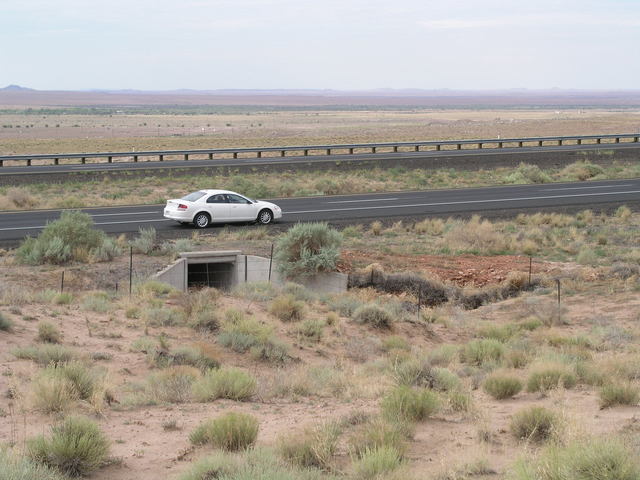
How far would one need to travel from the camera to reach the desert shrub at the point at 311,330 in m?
18.2

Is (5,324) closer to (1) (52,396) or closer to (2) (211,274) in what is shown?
(1) (52,396)

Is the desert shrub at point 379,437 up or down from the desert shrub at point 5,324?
up

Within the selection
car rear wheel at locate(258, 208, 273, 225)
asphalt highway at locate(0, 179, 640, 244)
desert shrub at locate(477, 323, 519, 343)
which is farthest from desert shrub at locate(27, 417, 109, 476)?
car rear wheel at locate(258, 208, 273, 225)

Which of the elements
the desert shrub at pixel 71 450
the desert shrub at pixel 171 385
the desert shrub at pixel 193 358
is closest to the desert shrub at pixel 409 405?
the desert shrub at pixel 171 385

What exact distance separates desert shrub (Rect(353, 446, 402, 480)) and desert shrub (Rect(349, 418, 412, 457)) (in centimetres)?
13

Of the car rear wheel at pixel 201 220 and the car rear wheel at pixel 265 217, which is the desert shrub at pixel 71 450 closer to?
the car rear wheel at pixel 201 220

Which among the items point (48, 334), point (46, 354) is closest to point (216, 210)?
point (48, 334)

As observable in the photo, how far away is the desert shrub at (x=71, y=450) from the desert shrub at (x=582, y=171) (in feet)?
155

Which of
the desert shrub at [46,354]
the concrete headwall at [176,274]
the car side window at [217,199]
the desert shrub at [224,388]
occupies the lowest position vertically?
the concrete headwall at [176,274]

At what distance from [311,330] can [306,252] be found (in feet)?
23.7

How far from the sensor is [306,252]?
83.4 feet

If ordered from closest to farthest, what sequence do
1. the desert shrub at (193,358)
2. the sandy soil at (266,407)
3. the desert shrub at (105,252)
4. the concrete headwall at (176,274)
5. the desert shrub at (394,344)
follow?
1. the sandy soil at (266,407)
2. the desert shrub at (193,358)
3. the desert shrub at (394,344)
4. the concrete headwall at (176,274)
5. the desert shrub at (105,252)

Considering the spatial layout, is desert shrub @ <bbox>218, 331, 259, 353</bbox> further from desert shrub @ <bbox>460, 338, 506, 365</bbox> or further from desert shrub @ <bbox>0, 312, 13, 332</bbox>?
desert shrub @ <bbox>460, 338, 506, 365</bbox>

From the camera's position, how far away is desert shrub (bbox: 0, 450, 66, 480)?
7223 mm
